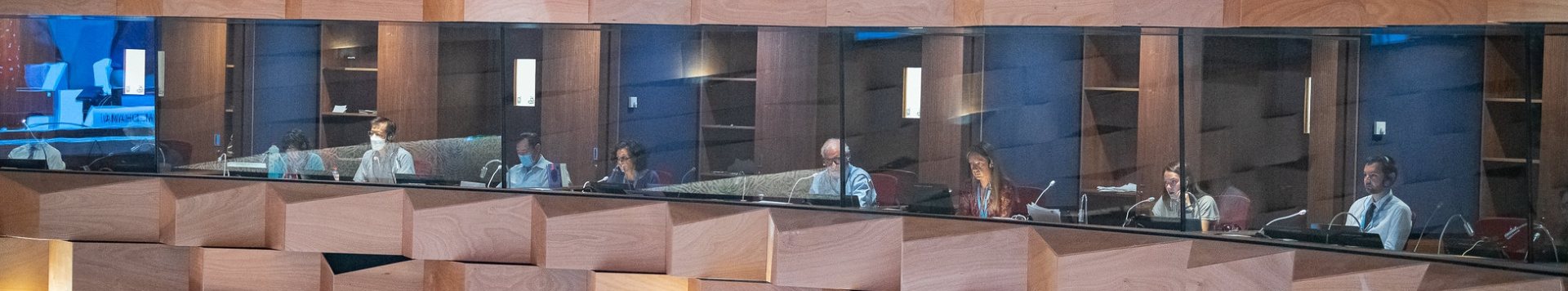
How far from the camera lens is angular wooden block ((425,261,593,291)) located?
398 centimetres

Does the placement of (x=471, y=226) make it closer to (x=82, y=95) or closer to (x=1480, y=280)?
(x=82, y=95)

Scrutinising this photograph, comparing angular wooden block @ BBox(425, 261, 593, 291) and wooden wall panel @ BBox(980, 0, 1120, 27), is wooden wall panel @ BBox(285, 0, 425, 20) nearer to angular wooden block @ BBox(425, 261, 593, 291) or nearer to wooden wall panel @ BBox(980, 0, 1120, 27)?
angular wooden block @ BBox(425, 261, 593, 291)

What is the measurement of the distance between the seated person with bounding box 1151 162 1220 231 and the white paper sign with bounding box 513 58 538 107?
1708 millimetres

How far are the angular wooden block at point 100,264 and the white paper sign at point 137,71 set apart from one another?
62cm

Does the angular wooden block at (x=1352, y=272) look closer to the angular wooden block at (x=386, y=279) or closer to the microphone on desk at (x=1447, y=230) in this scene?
→ the microphone on desk at (x=1447, y=230)

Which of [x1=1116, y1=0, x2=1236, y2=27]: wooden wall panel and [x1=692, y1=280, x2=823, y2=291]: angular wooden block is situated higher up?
[x1=1116, y1=0, x2=1236, y2=27]: wooden wall panel

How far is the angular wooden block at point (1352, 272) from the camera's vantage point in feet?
8.48

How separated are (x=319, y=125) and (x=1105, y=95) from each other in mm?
2318

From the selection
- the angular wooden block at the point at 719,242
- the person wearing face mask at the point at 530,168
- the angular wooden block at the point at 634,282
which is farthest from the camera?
the angular wooden block at the point at 634,282

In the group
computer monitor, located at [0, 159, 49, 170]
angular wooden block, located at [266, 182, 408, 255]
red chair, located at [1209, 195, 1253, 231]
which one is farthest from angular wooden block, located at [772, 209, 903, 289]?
computer monitor, located at [0, 159, 49, 170]

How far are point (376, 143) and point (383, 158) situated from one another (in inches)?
2.4

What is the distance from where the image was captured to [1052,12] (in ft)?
10.2

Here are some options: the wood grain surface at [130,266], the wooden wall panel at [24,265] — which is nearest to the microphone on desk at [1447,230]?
the wood grain surface at [130,266]

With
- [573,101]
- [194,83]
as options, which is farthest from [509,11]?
[194,83]
